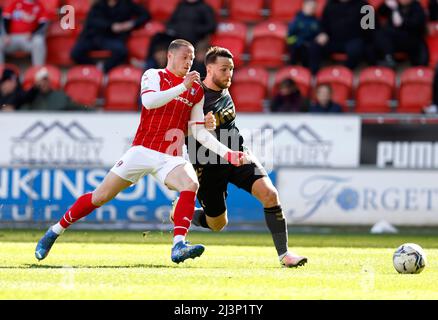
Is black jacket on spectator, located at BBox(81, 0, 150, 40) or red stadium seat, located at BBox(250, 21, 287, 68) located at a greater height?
black jacket on spectator, located at BBox(81, 0, 150, 40)

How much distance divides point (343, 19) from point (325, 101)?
2.07m

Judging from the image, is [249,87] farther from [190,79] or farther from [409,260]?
[409,260]

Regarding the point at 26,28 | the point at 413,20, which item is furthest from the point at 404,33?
the point at 26,28

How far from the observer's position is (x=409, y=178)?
16.5 metres

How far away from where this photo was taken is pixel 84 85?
1933 centimetres

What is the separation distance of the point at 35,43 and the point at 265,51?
406 cm

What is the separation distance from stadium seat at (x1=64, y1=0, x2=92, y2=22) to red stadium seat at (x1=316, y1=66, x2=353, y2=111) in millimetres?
4844

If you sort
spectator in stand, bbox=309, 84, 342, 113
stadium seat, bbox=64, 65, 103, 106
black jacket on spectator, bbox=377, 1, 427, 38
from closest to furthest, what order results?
spectator in stand, bbox=309, 84, 342, 113
black jacket on spectator, bbox=377, 1, 427, 38
stadium seat, bbox=64, 65, 103, 106

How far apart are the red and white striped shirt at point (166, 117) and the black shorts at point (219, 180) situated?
54 centimetres

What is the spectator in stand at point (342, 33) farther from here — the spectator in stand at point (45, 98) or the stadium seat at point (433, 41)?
the spectator in stand at point (45, 98)

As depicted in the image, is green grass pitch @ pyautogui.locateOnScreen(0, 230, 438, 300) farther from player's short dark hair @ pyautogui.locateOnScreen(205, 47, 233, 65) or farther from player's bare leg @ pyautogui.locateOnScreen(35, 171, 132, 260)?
player's short dark hair @ pyautogui.locateOnScreen(205, 47, 233, 65)

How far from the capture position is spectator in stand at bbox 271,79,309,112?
693 inches

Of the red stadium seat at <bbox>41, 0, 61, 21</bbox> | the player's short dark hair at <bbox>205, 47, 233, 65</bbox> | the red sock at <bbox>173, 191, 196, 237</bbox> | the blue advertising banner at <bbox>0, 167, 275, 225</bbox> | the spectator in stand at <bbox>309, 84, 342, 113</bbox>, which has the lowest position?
the blue advertising banner at <bbox>0, 167, 275, 225</bbox>

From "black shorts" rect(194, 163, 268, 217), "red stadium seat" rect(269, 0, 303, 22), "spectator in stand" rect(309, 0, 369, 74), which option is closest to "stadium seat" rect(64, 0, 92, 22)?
"red stadium seat" rect(269, 0, 303, 22)
